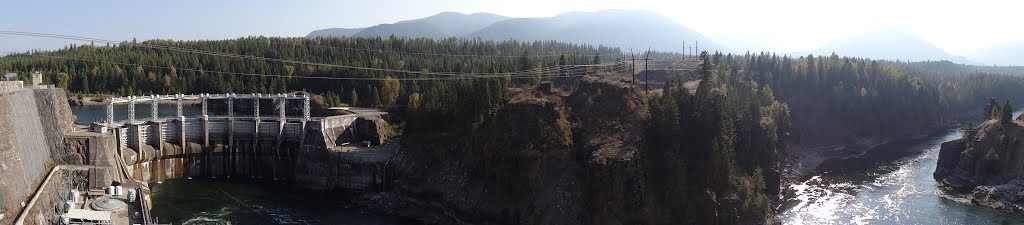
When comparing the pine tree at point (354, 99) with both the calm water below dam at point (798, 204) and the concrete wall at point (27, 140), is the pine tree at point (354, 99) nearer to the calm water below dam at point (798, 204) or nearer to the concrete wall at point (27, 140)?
the calm water below dam at point (798, 204)

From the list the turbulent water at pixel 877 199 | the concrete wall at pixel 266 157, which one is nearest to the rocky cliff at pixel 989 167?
the turbulent water at pixel 877 199

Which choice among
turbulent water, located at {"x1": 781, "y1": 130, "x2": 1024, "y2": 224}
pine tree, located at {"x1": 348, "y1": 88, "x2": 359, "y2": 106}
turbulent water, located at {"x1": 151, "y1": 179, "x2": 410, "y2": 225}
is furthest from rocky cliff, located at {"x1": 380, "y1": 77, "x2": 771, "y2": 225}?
pine tree, located at {"x1": 348, "y1": 88, "x2": 359, "y2": 106}

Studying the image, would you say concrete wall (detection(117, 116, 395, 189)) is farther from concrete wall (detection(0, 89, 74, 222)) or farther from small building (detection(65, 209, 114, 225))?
small building (detection(65, 209, 114, 225))

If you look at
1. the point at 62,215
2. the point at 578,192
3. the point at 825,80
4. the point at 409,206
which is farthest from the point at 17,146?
the point at 825,80

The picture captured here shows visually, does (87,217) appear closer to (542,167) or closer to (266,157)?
(542,167)

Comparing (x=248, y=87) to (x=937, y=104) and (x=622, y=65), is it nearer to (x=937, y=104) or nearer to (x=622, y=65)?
(x=622, y=65)
